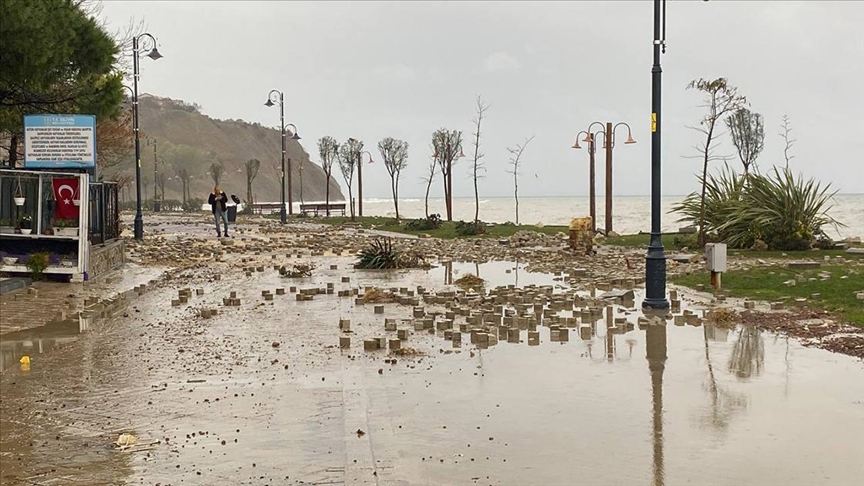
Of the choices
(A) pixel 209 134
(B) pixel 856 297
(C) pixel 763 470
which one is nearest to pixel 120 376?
(C) pixel 763 470

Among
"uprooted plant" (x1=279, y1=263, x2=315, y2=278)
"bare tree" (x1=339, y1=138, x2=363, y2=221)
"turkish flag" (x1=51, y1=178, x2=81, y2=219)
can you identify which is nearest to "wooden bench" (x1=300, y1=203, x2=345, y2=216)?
"bare tree" (x1=339, y1=138, x2=363, y2=221)

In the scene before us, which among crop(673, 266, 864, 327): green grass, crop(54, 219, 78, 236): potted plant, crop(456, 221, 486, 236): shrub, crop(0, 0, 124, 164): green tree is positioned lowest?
crop(673, 266, 864, 327): green grass

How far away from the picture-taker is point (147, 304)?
52.6 feet

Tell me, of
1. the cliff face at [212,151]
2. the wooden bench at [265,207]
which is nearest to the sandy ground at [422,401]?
the wooden bench at [265,207]

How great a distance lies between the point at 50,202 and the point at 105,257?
8.42 ft

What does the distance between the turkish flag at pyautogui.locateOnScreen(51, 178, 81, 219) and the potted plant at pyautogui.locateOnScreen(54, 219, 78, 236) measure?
0.24m

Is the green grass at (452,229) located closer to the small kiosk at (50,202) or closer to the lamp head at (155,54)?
the lamp head at (155,54)

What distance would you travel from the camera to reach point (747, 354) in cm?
1059

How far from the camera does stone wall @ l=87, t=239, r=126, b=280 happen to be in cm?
2052

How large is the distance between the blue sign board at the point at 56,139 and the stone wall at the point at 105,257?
88.1 inches

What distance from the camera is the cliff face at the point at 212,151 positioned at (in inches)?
6004

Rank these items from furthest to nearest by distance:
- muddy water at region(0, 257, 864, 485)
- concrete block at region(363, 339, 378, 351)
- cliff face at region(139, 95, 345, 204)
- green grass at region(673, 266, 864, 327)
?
cliff face at region(139, 95, 345, 204)
green grass at region(673, 266, 864, 327)
concrete block at region(363, 339, 378, 351)
muddy water at region(0, 257, 864, 485)

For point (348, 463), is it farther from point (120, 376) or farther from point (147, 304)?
point (147, 304)

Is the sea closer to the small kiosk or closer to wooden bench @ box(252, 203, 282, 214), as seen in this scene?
wooden bench @ box(252, 203, 282, 214)
